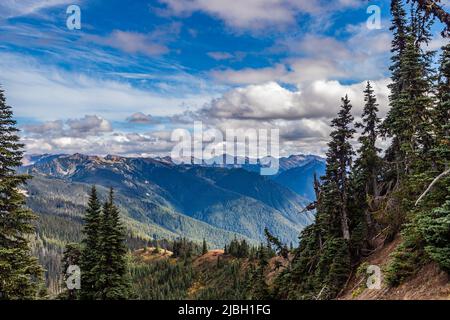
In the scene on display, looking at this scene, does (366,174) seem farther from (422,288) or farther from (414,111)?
(422,288)

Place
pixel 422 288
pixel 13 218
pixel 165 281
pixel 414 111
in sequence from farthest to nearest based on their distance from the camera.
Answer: pixel 165 281, pixel 414 111, pixel 13 218, pixel 422 288

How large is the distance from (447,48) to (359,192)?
22.5m

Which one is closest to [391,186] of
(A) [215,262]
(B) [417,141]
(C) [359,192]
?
(C) [359,192]

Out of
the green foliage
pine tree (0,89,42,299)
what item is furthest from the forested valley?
the green foliage

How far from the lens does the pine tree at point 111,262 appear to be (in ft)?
107

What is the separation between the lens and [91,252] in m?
34.4

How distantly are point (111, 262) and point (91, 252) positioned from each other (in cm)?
240

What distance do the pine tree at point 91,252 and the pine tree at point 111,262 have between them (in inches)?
23.7

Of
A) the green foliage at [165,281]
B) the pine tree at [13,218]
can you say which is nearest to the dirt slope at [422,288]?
the pine tree at [13,218]

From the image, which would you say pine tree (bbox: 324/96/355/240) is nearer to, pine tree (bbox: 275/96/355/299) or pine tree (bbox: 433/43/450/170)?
pine tree (bbox: 275/96/355/299)

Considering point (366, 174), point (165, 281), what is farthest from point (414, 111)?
point (165, 281)

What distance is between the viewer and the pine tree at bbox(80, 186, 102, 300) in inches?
1304
